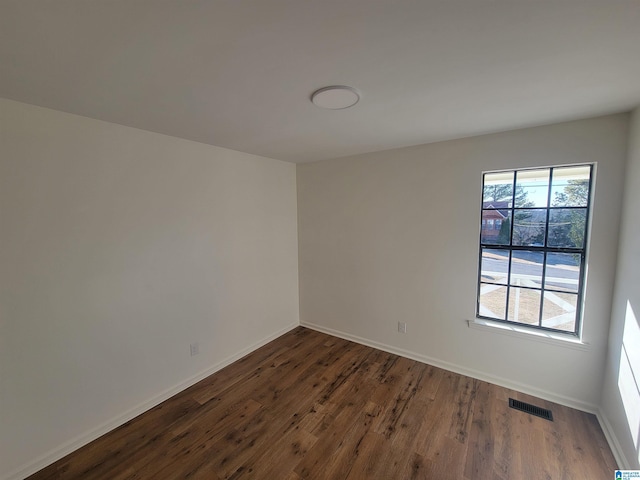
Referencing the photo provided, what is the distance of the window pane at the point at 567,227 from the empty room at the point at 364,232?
31 millimetres

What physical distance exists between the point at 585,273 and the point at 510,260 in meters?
0.50

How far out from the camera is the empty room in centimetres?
111

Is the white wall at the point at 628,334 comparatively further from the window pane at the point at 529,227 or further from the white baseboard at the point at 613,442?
the window pane at the point at 529,227

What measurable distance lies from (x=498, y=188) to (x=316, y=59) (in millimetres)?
2161

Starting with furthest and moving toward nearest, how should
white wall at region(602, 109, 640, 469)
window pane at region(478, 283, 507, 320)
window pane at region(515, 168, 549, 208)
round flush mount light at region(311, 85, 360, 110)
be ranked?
1. window pane at region(478, 283, 507, 320)
2. window pane at region(515, 168, 549, 208)
3. white wall at region(602, 109, 640, 469)
4. round flush mount light at region(311, 85, 360, 110)

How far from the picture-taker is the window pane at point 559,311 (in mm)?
2242

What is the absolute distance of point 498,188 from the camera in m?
2.48

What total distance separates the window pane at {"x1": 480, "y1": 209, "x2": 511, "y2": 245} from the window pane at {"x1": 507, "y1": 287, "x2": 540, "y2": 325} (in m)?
0.48

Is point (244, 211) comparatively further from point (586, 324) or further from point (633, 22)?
point (586, 324)

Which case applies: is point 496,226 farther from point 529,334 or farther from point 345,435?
point 345,435

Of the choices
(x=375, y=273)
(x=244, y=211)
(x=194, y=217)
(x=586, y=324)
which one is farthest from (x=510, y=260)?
(x=194, y=217)

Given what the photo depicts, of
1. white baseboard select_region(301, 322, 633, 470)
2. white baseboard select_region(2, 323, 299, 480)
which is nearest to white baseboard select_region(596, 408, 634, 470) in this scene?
white baseboard select_region(301, 322, 633, 470)

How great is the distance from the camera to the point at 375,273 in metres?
3.19

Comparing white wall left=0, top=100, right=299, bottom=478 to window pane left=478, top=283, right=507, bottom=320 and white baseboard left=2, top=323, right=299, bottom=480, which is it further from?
window pane left=478, top=283, right=507, bottom=320
